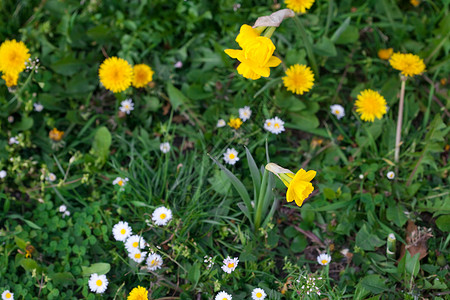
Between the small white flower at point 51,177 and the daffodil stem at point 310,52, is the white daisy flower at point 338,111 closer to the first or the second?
the daffodil stem at point 310,52

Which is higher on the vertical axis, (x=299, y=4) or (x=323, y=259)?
(x=299, y=4)

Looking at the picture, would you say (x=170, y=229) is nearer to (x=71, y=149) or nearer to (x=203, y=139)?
(x=203, y=139)

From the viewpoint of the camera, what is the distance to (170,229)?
2.08 m

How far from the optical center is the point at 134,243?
6.51 ft

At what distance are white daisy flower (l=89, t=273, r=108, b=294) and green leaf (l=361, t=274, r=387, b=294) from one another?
118 cm

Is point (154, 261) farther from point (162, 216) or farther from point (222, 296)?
point (222, 296)

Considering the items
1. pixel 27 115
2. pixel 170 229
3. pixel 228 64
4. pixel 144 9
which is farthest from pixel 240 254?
pixel 144 9

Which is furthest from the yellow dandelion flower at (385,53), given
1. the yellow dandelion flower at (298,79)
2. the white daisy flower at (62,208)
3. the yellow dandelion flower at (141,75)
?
the white daisy flower at (62,208)

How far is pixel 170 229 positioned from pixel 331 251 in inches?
32.0

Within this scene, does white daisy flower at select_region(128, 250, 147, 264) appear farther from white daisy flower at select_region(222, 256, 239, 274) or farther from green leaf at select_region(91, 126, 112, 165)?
green leaf at select_region(91, 126, 112, 165)

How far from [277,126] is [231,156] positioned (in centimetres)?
31

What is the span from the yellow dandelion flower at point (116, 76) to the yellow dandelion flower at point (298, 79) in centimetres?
87

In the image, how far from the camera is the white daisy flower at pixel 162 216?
204cm

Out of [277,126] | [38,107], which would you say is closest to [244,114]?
[277,126]
